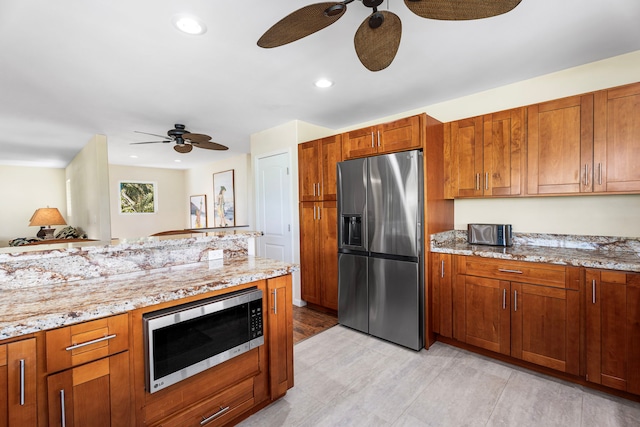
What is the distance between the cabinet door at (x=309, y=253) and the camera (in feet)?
11.6

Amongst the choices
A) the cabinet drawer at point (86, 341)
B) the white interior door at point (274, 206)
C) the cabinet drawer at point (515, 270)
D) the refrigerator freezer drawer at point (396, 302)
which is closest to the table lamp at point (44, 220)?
the white interior door at point (274, 206)

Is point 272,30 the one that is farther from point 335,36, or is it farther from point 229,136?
point 229,136

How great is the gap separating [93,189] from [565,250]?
19.7ft

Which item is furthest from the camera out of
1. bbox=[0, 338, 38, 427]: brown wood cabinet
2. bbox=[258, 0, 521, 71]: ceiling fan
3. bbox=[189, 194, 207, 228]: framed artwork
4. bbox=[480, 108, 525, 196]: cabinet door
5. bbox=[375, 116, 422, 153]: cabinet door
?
bbox=[189, 194, 207, 228]: framed artwork

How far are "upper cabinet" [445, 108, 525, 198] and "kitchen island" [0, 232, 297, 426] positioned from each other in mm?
1924

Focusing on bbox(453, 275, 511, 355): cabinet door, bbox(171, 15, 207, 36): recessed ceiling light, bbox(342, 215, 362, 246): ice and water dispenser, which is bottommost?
bbox(453, 275, 511, 355): cabinet door

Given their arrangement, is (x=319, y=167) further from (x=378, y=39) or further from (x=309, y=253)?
(x=378, y=39)

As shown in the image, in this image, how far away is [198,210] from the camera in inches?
296

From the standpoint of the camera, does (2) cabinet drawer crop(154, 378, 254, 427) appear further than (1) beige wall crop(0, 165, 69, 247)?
No

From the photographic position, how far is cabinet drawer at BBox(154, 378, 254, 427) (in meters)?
1.47

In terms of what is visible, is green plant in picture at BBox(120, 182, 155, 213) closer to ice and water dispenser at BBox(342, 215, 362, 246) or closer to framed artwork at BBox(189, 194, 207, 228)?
framed artwork at BBox(189, 194, 207, 228)

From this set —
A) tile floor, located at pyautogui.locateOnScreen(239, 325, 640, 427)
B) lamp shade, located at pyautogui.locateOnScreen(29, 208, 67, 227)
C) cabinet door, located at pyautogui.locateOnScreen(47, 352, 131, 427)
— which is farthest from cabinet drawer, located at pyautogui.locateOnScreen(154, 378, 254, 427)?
lamp shade, located at pyautogui.locateOnScreen(29, 208, 67, 227)

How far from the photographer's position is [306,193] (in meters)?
3.60

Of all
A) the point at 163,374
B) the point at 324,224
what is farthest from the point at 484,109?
the point at 163,374
